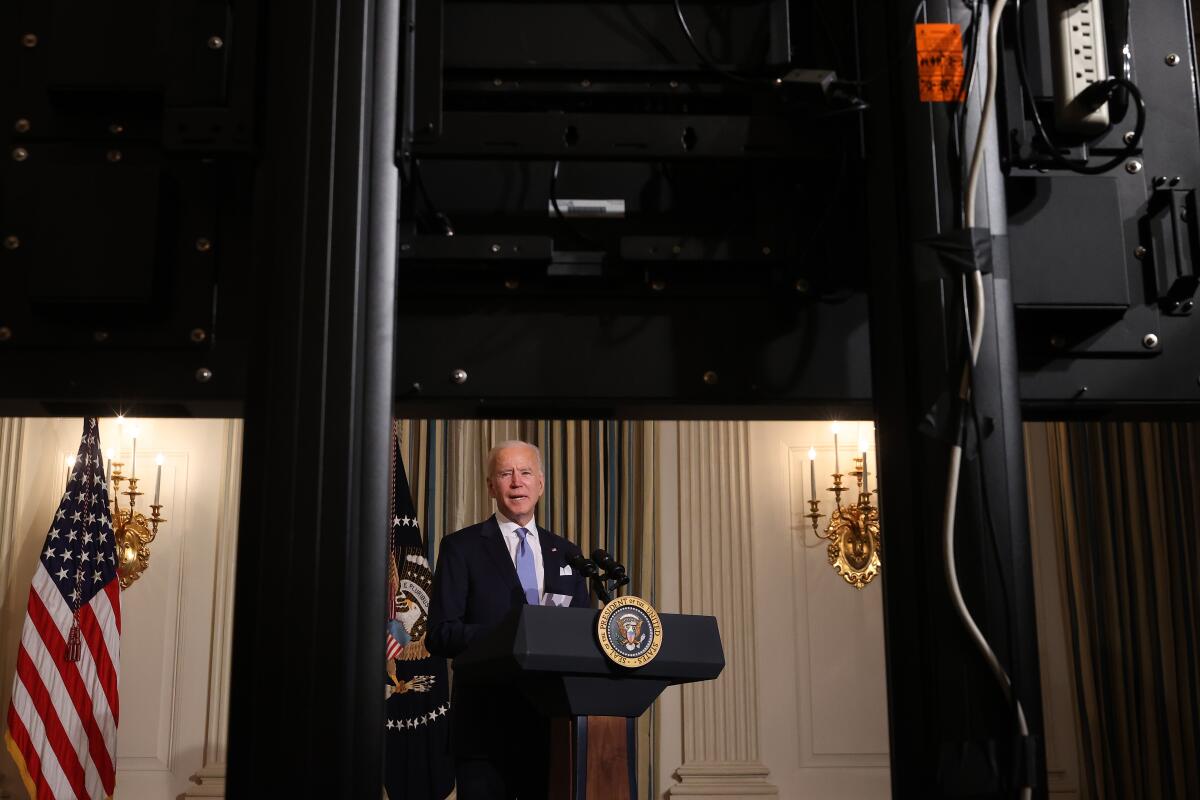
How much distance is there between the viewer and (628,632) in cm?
260

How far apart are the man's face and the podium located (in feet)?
4.30

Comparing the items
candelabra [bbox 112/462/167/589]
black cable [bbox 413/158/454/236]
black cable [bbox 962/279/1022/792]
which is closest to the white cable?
black cable [bbox 962/279/1022/792]

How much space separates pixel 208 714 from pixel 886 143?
5648 millimetres

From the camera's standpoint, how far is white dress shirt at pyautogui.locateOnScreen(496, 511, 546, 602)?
4.03m

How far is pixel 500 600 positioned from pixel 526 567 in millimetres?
227

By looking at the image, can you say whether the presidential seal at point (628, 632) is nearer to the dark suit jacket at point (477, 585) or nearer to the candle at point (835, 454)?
the dark suit jacket at point (477, 585)

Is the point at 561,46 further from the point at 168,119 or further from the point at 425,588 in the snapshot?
the point at 425,588

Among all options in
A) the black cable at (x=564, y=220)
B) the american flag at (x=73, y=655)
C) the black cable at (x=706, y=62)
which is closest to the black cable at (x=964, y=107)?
the black cable at (x=706, y=62)

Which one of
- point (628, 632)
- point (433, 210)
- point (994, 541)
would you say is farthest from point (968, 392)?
point (628, 632)

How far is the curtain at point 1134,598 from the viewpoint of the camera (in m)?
5.66

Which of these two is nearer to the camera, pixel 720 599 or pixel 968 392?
pixel 968 392

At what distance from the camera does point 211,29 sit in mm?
1378

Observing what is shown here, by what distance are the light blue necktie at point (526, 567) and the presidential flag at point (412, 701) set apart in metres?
1.54

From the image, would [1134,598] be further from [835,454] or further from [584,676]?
[584,676]
